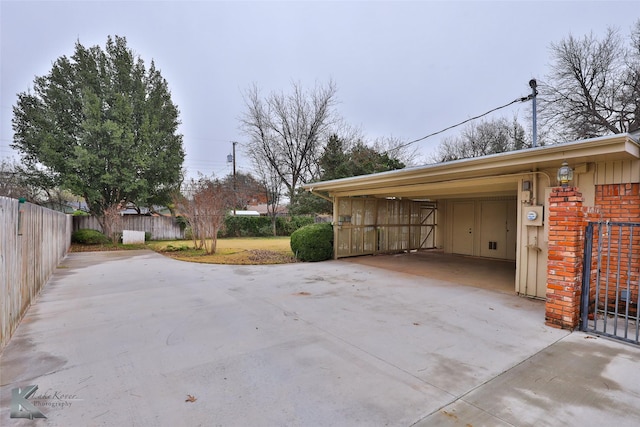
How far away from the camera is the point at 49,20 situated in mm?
8586

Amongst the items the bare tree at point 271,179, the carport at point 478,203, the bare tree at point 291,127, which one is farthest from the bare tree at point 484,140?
the bare tree at point 271,179

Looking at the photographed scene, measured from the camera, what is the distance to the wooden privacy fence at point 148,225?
1573 centimetres

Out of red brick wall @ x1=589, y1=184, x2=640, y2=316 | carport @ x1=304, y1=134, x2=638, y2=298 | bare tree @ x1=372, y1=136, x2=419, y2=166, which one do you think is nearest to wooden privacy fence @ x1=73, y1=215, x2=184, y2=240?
carport @ x1=304, y1=134, x2=638, y2=298

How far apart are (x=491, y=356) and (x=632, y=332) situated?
2277 mm

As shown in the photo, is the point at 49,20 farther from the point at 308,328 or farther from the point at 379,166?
the point at 379,166

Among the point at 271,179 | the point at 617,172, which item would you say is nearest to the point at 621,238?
the point at 617,172

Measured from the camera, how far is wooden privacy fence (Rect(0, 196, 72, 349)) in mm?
3064

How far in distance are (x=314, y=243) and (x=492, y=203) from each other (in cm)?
634

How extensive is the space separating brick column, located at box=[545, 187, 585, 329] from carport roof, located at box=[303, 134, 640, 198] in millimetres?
747

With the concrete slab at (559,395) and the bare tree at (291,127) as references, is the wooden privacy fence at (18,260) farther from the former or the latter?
the bare tree at (291,127)

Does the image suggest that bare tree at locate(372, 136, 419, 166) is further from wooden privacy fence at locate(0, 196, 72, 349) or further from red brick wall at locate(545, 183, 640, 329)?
wooden privacy fence at locate(0, 196, 72, 349)

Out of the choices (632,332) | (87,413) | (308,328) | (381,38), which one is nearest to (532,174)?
(632,332)

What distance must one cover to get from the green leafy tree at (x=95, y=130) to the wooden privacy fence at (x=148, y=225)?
34.8 inches

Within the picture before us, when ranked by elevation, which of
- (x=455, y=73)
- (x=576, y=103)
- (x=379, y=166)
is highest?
(x=455, y=73)
